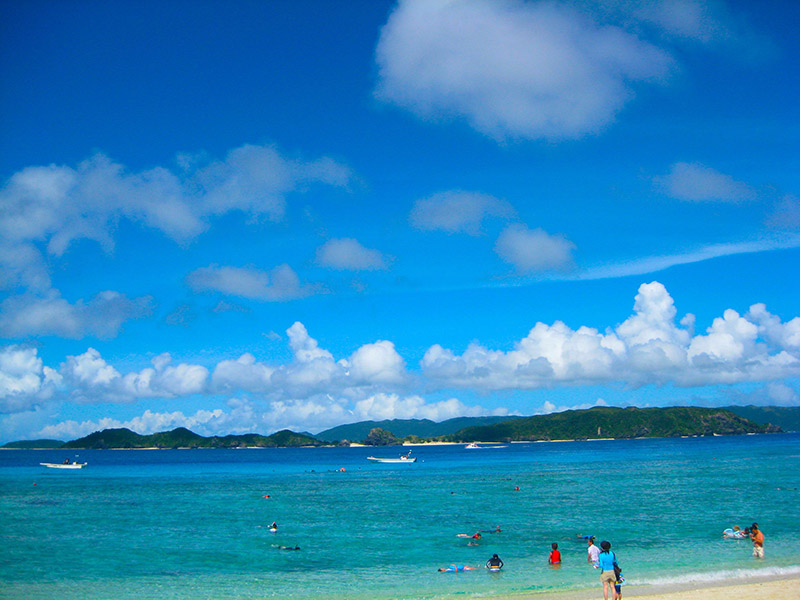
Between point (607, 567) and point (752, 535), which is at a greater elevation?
point (607, 567)

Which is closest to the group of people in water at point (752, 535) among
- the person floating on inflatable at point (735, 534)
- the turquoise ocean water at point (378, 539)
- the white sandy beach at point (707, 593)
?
the person floating on inflatable at point (735, 534)

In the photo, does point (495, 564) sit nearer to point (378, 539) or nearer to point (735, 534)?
point (378, 539)

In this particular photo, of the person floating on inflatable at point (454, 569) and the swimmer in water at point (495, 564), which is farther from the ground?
the swimmer in water at point (495, 564)

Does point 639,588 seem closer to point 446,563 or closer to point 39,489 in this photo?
point 446,563

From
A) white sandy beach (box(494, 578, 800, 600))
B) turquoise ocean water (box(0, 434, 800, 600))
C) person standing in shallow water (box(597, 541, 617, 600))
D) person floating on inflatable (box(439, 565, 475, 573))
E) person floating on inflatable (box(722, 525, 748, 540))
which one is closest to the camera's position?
person standing in shallow water (box(597, 541, 617, 600))

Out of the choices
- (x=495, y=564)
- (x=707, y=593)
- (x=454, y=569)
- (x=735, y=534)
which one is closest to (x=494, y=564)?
(x=495, y=564)

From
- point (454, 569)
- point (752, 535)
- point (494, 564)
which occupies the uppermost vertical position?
point (752, 535)

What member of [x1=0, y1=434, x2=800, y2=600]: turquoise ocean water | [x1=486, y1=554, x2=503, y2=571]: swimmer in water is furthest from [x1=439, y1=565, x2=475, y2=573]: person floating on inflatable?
[x1=486, y1=554, x2=503, y2=571]: swimmer in water

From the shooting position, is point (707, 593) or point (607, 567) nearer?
point (607, 567)

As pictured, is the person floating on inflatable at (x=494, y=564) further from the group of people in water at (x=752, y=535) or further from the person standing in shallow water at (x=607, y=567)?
the group of people in water at (x=752, y=535)

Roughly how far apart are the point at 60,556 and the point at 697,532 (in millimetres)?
45705

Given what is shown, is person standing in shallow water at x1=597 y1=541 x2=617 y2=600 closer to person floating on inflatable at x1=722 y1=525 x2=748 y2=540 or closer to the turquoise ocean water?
the turquoise ocean water

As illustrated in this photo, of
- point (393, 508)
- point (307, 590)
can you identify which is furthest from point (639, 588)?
point (393, 508)

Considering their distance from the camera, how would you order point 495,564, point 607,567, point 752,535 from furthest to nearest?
point 752,535
point 495,564
point 607,567
